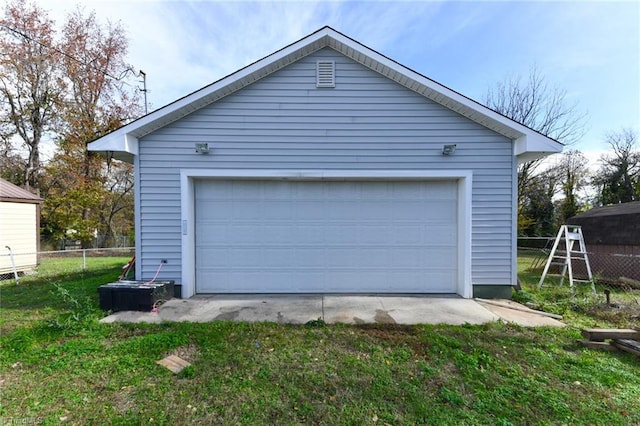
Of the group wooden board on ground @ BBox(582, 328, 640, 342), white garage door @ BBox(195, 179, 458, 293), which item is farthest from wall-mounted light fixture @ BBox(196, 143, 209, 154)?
wooden board on ground @ BBox(582, 328, 640, 342)

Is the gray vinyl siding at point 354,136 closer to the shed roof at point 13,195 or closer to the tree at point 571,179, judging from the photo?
the shed roof at point 13,195

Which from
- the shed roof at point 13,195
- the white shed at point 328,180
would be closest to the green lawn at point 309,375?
the white shed at point 328,180

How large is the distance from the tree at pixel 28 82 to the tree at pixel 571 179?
107 ft

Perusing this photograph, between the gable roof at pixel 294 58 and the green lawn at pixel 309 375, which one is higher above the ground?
the gable roof at pixel 294 58

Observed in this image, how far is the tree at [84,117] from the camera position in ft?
49.7

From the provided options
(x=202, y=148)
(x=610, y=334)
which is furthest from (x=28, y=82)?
(x=610, y=334)

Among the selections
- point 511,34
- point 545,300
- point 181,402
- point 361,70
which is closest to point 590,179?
point 511,34

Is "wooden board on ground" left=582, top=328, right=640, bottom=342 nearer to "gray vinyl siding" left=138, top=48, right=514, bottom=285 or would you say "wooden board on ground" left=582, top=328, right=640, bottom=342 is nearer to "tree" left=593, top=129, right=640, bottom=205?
"gray vinyl siding" left=138, top=48, right=514, bottom=285

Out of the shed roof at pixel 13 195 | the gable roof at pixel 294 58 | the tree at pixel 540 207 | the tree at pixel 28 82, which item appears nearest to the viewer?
the gable roof at pixel 294 58

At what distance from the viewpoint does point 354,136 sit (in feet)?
18.3

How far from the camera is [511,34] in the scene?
7188 millimetres

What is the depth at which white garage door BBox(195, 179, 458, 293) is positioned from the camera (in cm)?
573

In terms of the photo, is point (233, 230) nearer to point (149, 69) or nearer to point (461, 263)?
point (461, 263)

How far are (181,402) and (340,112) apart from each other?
5.08 metres
